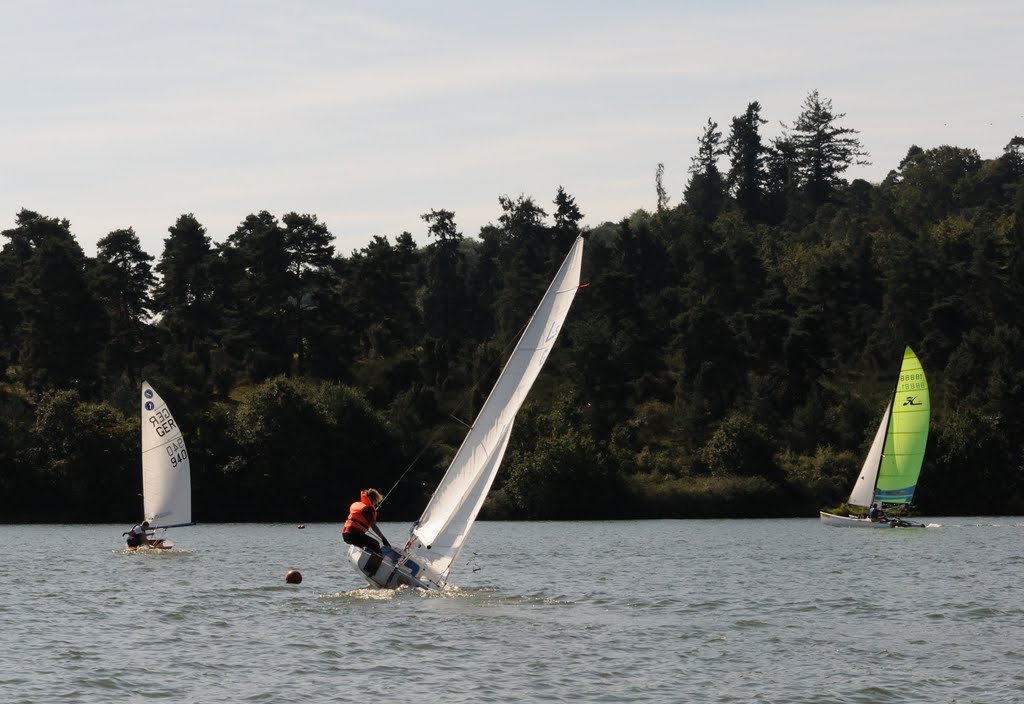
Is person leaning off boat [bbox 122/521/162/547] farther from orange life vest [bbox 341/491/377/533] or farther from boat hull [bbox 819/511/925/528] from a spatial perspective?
boat hull [bbox 819/511/925/528]

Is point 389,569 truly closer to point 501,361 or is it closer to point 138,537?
point 138,537

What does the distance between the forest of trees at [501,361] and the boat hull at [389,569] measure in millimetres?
39346

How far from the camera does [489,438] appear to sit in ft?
113

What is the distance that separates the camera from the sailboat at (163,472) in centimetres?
5816

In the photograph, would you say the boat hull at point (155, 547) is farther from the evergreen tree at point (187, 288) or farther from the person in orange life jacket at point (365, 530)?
the evergreen tree at point (187, 288)

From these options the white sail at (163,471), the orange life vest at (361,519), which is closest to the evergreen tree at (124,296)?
the white sail at (163,471)

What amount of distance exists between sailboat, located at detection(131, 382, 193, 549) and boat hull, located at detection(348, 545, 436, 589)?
898 inches

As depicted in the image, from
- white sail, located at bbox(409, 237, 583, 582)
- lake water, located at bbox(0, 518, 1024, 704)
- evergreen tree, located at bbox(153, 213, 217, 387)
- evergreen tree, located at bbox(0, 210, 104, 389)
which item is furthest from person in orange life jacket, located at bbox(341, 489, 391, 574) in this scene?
evergreen tree, located at bbox(153, 213, 217, 387)

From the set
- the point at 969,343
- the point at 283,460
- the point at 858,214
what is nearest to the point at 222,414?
the point at 283,460

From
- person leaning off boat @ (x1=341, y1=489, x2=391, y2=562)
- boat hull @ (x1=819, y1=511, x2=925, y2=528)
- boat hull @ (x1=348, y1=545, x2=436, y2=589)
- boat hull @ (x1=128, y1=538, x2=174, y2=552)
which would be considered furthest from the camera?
boat hull @ (x1=819, y1=511, x2=925, y2=528)

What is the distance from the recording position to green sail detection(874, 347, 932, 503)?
73125 mm

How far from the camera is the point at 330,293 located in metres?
126

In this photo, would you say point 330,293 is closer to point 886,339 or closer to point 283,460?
point 283,460

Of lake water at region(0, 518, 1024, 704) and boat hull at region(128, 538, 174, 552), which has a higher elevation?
boat hull at region(128, 538, 174, 552)
